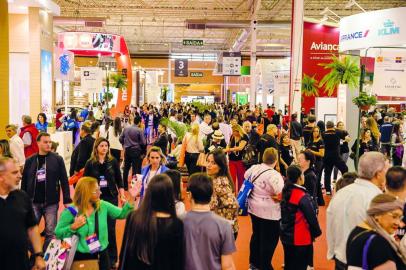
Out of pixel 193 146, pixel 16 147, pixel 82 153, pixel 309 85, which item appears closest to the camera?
pixel 82 153

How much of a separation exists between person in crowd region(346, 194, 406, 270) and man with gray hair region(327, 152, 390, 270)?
0.64 metres

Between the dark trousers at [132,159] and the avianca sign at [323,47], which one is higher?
the avianca sign at [323,47]

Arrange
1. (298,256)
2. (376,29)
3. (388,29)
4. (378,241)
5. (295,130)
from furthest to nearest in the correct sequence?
1. (376,29)
2. (388,29)
3. (295,130)
4. (298,256)
5. (378,241)

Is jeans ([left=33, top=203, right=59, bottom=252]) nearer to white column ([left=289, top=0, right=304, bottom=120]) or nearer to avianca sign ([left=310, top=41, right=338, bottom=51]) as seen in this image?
white column ([left=289, top=0, right=304, bottom=120])

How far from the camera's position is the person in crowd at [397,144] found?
11.5 metres

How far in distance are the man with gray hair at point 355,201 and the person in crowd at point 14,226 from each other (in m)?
2.12

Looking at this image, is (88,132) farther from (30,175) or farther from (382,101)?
(382,101)

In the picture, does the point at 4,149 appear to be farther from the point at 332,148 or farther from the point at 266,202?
the point at 332,148

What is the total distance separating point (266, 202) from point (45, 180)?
2255 mm

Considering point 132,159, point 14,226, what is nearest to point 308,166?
point 14,226

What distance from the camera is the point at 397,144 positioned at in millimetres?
11508

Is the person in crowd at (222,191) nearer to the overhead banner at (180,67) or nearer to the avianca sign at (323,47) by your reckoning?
the avianca sign at (323,47)

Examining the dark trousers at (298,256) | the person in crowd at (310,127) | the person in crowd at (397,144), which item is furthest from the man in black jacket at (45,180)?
the person in crowd at (397,144)

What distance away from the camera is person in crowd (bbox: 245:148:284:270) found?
500cm
